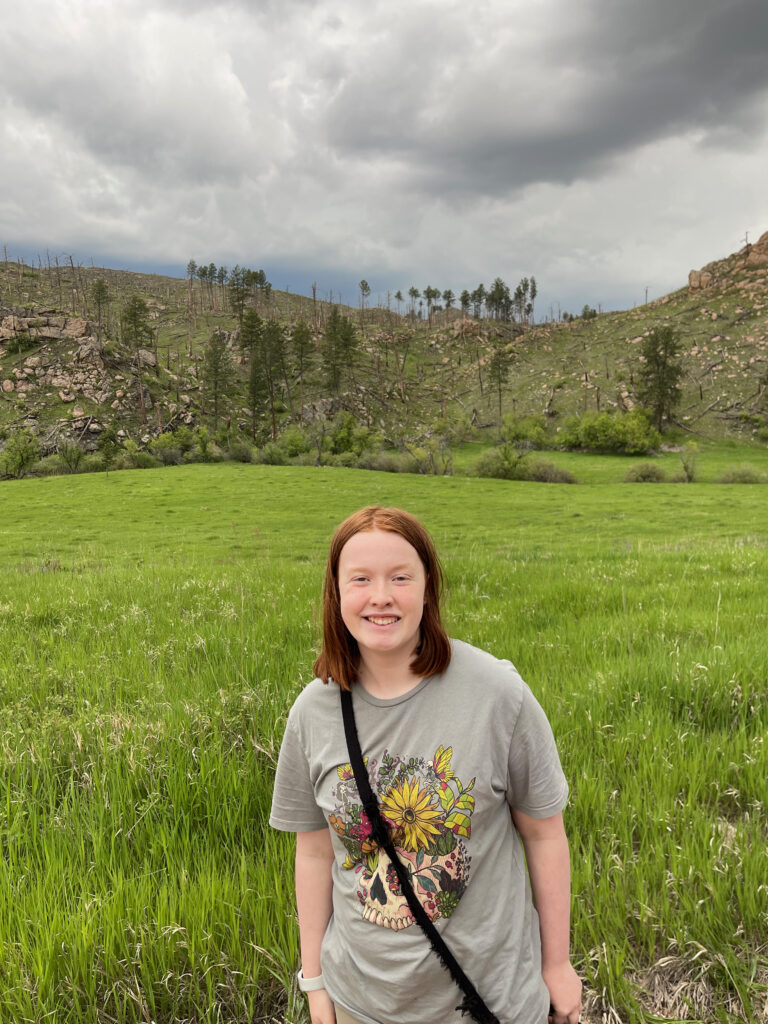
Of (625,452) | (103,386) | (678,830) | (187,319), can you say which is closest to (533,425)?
(625,452)

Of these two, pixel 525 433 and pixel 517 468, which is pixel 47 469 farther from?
pixel 525 433

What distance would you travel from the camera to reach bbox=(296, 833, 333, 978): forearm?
217 cm

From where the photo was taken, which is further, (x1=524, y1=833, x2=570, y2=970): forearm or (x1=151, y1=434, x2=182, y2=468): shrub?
(x1=151, y1=434, x2=182, y2=468): shrub

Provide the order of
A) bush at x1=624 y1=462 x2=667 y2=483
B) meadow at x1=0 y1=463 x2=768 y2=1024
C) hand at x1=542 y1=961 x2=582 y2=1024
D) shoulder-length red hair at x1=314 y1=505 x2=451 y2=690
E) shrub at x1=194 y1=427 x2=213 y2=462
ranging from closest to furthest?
hand at x1=542 y1=961 x2=582 y2=1024, shoulder-length red hair at x1=314 y1=505 x2=451 y2=690, meadow at x1=0 y1=463 x2=768 y2=1024, bush at x1=624 y1=462 x2=667 y2=483, shrub at x1=194 y1=427 x2=213 y2=462

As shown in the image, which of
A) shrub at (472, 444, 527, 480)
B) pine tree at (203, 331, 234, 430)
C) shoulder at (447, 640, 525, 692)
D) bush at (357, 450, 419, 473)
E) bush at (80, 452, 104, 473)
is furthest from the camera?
pine tree at (203, 331, 234, 430)

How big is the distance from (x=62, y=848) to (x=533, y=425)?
3907 inches

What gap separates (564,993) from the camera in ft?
6.21

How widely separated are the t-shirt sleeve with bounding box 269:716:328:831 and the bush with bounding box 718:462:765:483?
71.1m

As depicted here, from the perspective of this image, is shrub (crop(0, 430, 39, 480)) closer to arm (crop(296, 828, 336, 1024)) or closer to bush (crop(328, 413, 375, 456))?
bush (crop(328, 413, 375, 456))

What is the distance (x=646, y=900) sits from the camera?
2586 millimetres

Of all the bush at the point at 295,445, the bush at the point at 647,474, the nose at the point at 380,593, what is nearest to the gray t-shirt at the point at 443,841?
the nose at the point at 380,593

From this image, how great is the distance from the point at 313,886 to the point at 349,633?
3.47 ft

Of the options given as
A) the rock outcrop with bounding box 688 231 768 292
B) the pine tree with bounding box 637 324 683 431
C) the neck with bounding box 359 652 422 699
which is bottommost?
the neck with bounding box 359 652 422 699

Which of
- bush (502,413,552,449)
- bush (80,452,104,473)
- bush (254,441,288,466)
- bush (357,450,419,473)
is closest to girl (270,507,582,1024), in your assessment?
bush (357,450,419,473)
